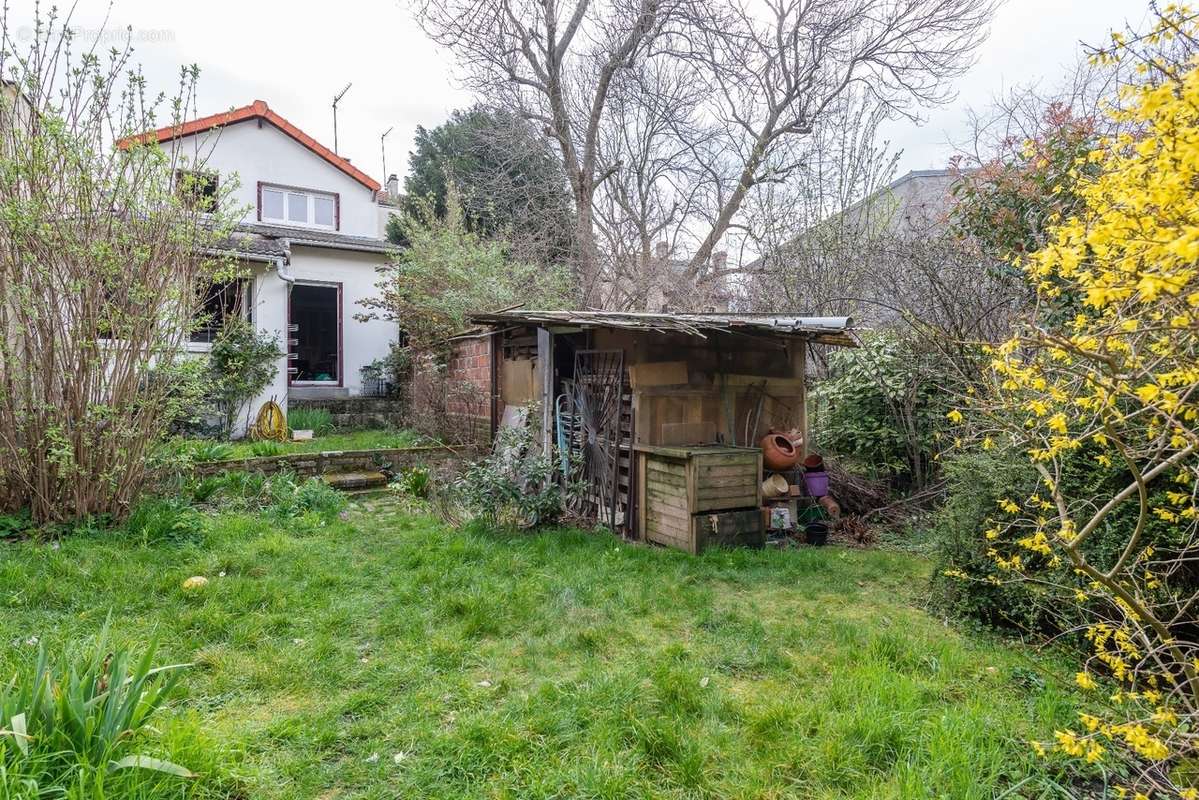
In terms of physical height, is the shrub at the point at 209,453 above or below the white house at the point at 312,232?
below

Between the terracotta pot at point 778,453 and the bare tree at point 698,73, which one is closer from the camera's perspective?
the terracotta pot at point 778,453

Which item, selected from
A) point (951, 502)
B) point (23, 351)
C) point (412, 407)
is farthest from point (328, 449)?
point (951, 502)

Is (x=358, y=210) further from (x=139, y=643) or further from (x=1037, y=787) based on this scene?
(x=1037, y=787)

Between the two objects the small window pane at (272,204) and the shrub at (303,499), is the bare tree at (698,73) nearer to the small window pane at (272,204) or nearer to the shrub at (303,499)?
the small window pane at (272,204)

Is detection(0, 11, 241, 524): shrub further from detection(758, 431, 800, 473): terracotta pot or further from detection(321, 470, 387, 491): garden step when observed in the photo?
detection(758, 431, 800, 473): terracotta pot

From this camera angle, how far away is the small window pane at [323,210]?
14.7m

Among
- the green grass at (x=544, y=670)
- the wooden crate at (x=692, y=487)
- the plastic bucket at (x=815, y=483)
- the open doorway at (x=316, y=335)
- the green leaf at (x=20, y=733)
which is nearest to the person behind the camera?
the green leaf at (x=20, y=733)

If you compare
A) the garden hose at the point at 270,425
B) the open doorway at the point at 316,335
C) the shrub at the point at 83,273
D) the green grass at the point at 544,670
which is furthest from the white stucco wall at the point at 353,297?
the green grass at the point at 544,670

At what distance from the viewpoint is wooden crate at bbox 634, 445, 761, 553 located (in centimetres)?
531

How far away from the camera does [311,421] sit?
10.6 meters

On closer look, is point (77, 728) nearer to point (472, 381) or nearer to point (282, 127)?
point (472, 381)

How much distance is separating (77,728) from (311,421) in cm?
911

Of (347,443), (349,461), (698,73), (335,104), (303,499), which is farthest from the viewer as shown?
(335,104)

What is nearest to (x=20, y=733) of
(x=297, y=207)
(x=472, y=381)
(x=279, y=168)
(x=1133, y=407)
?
(x=1133, y=407)
